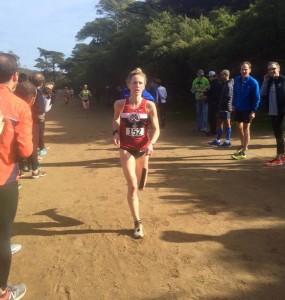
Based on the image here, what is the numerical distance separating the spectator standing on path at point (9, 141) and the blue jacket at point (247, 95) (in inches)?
227

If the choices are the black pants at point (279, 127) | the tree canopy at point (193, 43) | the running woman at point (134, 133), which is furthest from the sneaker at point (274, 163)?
the tree canopy at point (193, 43)

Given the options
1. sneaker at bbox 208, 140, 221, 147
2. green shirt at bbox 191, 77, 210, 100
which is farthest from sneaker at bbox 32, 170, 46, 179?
green shirt at bbox 191, 77, 210, 100

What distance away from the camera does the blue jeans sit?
12.1m

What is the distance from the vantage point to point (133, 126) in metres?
4.44

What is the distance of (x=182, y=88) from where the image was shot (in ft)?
72.8

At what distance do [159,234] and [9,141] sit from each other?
7.85 ft

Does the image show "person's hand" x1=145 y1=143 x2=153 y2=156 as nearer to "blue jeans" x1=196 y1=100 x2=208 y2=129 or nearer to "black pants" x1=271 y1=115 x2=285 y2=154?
"black pants" x1=271 y1=115 x2=285 y2=154

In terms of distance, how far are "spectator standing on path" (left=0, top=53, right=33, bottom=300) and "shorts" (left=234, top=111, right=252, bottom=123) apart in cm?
577

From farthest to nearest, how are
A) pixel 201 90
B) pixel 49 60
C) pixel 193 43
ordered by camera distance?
pixel 49 60, pixel 193 43, pixel 201 90

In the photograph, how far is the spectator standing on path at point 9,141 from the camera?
288 centimetres

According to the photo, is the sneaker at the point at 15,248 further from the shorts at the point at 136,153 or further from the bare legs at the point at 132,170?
the shorts at the point at 136,153

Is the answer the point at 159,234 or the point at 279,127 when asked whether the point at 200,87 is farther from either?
the point at 159,234

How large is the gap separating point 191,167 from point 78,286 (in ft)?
15.3

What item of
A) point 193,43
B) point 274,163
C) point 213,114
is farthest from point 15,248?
point 193,43
